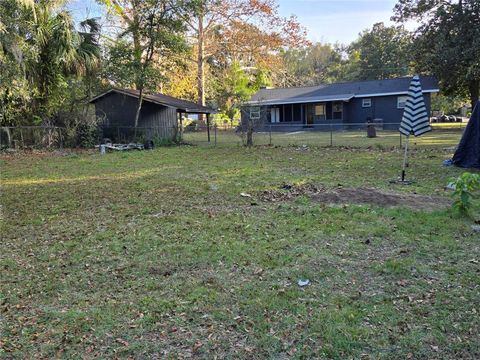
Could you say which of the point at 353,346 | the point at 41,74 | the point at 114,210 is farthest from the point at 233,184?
the point at 41,74

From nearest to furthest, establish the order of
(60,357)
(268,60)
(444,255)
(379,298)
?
(60,357) → (379,298) → (444,255) → (268,60)

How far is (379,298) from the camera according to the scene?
138 inches

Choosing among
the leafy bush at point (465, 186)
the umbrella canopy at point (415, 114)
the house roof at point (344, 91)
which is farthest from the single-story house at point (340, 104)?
the leafy bush at point (465, 186)

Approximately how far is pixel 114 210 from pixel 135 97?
16335 mm

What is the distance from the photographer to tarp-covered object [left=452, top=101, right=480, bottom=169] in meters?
10.6

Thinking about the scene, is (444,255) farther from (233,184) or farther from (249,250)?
(233,184)

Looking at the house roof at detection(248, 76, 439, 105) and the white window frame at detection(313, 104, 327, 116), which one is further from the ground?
the house roof at detection(248, 76, 439, 105)

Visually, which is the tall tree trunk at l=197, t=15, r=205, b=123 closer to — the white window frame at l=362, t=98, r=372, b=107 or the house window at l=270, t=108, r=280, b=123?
the house window at l=270, t=108, r=280, b=123

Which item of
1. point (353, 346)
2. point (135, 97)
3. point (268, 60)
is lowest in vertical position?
point (353, 346)

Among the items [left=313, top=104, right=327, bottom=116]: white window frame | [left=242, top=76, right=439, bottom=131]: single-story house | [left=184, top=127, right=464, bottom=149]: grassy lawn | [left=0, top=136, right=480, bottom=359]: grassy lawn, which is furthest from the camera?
[left=313, top=104, right=327, bottom=116]: white window frame

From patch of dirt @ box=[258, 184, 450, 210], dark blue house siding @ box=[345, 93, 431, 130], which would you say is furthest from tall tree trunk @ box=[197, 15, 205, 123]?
patch of dirt @ box=[258, 184, 450, 210]

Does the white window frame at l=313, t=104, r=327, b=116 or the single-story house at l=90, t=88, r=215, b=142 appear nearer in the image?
the single-story house at l=90, t=88, r=215, b=142

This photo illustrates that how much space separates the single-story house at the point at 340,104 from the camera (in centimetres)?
2931

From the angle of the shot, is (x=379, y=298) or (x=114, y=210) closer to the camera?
(x=379, y=298)
